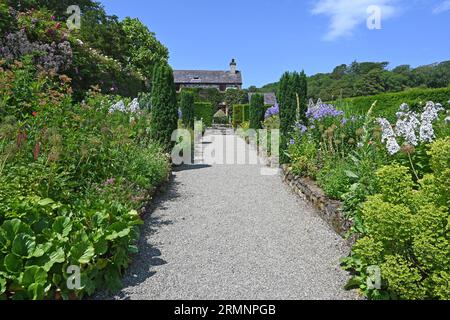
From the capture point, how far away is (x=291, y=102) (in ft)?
26.1

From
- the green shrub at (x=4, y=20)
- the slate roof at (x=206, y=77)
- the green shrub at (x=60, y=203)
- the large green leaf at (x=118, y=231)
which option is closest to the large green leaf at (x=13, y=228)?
the green shrub at (x=60, y=203)

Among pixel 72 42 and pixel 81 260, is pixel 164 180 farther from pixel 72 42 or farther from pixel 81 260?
pixel 72 42

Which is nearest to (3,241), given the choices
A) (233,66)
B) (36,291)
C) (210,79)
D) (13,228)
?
(13,228)

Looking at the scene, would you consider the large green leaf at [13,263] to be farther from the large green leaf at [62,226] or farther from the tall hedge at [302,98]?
the tall hedge at [302,98]

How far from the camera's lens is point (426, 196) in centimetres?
253

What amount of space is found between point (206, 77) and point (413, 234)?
49.3 metres

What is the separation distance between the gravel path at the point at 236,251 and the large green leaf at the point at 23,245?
75cm

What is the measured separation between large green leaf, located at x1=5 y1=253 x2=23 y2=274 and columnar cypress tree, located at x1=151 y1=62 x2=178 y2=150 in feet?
19.4

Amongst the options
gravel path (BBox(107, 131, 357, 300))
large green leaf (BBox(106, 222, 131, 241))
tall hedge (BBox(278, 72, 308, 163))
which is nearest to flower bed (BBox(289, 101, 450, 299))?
gravel path (BBox(107, 131, 357, 300))

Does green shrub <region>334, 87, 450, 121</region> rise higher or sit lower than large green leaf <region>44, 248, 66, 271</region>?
higher

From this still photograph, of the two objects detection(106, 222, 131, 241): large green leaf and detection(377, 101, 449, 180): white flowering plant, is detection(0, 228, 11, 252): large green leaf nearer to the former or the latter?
detection(106, 222, 131, 241): large green leaf

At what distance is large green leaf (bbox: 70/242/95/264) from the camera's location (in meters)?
2.50

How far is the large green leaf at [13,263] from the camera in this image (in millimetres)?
2305

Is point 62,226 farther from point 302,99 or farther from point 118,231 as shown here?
point 302,99
